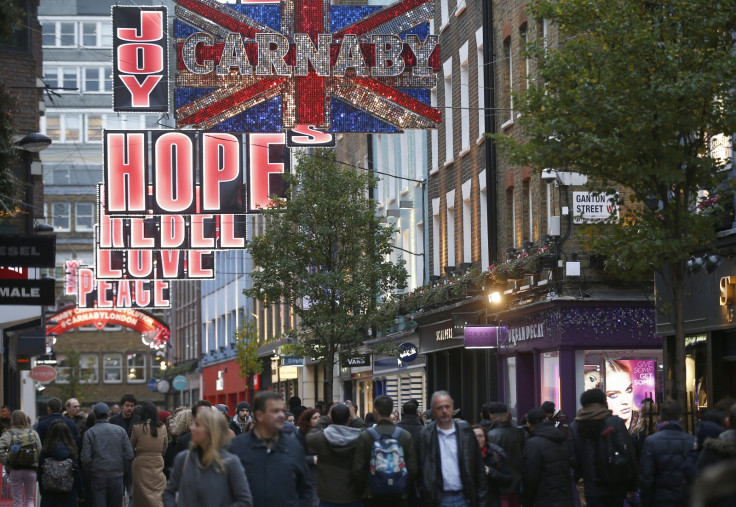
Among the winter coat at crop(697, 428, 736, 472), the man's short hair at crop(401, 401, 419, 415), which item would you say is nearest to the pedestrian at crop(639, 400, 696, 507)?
the winter coat at crop(697, 428, 736, 472)

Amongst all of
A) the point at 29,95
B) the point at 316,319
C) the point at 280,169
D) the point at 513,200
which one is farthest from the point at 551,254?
the point at 29,95

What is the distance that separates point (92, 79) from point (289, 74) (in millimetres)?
83344

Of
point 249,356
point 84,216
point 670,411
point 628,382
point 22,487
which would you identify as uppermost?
point 84,216

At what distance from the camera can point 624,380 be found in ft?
89.5

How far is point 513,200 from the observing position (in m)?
30.3

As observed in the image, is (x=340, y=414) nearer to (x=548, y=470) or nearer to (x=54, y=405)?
(x=548, y=470)

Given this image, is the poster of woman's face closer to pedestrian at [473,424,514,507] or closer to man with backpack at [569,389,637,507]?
pedestrian at [473,424,514,507]

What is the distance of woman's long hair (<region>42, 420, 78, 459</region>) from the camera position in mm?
16438

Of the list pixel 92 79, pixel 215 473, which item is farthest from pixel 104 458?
pixel 92 79

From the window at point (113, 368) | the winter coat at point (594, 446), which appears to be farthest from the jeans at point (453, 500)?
the window at point (113, 368)

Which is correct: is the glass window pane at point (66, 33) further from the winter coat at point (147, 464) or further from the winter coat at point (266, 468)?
the winter coat at point (266, 468)

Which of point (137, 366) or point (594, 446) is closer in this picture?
point (594, 446)

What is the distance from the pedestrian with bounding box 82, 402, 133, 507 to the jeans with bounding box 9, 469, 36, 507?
54.7 inches

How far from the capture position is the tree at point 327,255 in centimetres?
3562
